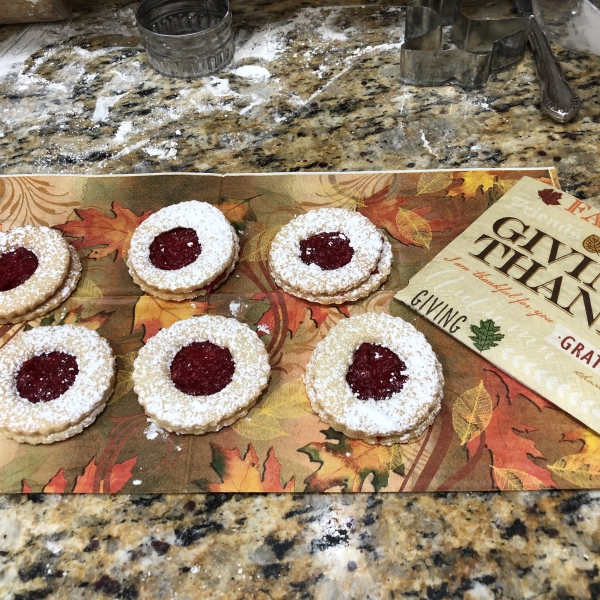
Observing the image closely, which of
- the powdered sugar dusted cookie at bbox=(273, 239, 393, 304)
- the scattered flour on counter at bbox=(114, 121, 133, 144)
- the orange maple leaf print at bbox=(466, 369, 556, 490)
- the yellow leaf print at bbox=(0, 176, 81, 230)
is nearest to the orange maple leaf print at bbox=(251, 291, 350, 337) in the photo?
the powdered sugar dusted cookie at bbox=(273, 239, 393, 304)

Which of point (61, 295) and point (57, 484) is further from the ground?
point (61, 295)

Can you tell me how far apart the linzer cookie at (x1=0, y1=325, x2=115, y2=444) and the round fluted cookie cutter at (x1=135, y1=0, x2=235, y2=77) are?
93 centimetres

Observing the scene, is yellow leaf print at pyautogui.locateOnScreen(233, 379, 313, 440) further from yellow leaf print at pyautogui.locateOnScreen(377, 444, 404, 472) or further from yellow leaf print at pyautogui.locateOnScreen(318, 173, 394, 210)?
yellow leaf print at pyautogui.locateOnScreen(318, 173, 394, 210)

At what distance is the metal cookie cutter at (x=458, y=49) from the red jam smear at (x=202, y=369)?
1037mm

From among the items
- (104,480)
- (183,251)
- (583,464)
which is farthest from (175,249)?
(583,464)

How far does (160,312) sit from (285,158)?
1.82ft

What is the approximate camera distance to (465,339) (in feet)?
3.60

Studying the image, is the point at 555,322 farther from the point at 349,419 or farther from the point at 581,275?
the point at 349,419

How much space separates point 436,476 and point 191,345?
0.53 m

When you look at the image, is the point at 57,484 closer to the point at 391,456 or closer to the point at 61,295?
the point at 61,295

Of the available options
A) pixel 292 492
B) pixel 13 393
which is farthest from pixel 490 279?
pixel 13 393

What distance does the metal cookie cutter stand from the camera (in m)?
1.53

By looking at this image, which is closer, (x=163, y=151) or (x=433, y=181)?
(x=433, y=181)

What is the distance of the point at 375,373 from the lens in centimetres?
104
